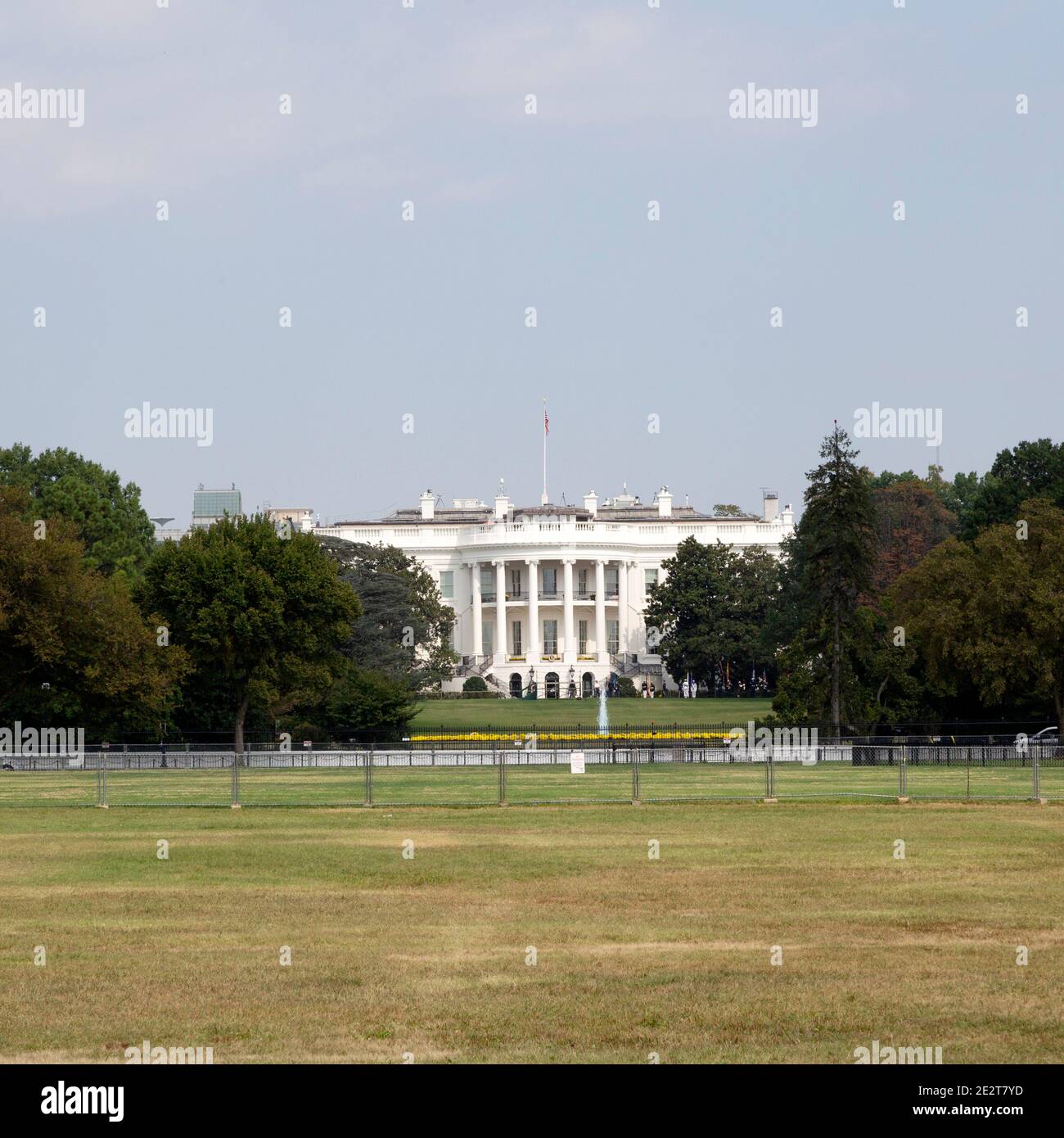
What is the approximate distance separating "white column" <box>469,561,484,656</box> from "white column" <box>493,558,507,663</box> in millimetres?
1964

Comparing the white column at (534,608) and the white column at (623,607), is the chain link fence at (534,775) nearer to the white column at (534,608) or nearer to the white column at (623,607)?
the white column at (534,608)

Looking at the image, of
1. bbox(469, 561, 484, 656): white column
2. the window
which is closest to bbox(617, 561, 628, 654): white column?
the window

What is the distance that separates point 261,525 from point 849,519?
74.4ft

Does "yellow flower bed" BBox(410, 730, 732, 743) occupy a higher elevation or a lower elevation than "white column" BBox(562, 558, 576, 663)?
lower

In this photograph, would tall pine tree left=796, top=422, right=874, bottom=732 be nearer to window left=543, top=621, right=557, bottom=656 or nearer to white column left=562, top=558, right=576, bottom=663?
white column left=562, top=558, right=576, bottom=663

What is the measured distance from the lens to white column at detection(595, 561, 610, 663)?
425 ft

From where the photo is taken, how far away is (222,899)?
2061 cm

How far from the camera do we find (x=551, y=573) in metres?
135

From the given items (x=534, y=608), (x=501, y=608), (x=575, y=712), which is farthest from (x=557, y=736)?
(x=501, y=608)

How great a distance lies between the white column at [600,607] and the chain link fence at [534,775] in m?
72.0

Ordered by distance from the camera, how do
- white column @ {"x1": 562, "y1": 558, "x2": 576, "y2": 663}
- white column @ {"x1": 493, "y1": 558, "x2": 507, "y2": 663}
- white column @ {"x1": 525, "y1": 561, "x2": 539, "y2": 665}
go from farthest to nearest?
white column @ {"x1": 493, "y1": 558, "x2": 507, "y2": 663} → white column @ {"x1": 525, "y1": 561, "x2": 539, "y2": 665} → white column @ {"x1": 562, "y1": 558, "x2": 576, "y2": 663}

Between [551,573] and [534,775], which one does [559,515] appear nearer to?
[551,573]
